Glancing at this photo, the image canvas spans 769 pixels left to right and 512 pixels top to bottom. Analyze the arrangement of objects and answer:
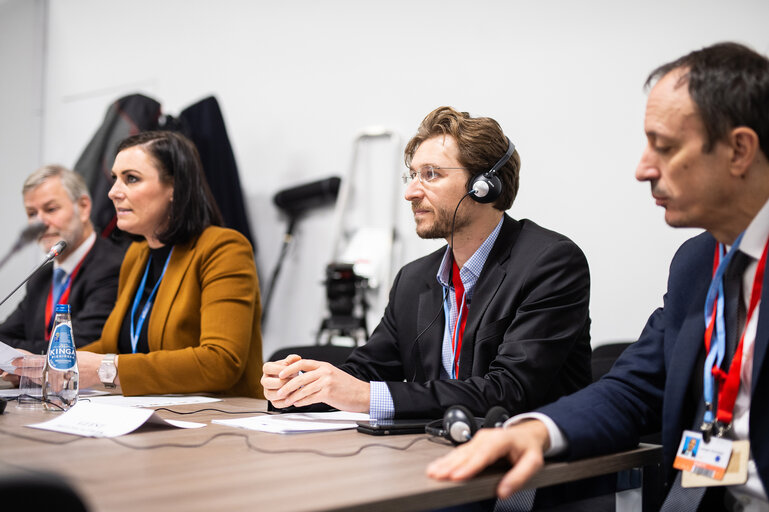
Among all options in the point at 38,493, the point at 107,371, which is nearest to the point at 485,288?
the point at 107,371

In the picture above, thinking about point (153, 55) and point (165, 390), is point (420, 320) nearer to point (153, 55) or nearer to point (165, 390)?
point (165, 390)

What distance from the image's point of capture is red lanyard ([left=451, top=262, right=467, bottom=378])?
78.5 inches

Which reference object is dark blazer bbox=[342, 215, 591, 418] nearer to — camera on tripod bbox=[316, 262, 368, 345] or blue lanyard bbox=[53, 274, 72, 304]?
blue lanyard bbox=[53, 274, 72, 304]

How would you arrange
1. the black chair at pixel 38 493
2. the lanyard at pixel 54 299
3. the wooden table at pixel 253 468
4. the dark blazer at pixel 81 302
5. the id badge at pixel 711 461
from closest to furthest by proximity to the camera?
the black chair at pixel 38 493, the wooden table at pixel 253 468, the id badge at pixel 711 461, the dark blazer at pixel 81 302, the lanyard at pixel 54 299

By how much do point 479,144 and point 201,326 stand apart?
1003 millimetres

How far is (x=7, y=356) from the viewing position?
210 centimetres

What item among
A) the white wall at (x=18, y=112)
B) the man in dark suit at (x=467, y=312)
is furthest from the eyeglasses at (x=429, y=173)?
the white wall at (x=18, y=112)

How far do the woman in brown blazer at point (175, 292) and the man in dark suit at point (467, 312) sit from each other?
0.48 m

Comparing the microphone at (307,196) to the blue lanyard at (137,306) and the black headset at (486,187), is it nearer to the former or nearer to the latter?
the blue lanyard at (137,306)

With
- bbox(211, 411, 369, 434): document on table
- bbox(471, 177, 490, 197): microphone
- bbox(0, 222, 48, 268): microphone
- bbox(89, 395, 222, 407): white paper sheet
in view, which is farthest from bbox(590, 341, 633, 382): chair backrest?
bbox(0, 222, 48, 268): microphone

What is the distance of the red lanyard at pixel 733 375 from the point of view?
1.35m

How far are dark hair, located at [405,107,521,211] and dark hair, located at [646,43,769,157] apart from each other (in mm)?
862

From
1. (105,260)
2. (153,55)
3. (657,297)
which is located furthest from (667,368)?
(153,55)

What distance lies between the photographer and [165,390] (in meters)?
2.27
